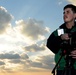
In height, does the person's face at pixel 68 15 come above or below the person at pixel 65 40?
above

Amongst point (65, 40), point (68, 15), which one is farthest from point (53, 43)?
point (68, 15)

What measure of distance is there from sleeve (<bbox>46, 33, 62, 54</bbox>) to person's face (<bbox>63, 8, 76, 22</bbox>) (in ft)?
1.92

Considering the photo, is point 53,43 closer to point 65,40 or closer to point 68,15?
point 65,40

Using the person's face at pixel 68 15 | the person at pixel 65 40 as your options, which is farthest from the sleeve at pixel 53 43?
the person's face at pixel 68 15

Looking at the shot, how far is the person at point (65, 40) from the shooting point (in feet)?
22.8

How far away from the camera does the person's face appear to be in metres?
7.51

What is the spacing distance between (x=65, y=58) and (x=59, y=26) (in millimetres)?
1222

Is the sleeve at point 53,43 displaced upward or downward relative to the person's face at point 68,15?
downward

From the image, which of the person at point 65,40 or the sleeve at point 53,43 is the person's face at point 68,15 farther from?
the sleeve at point 53,43

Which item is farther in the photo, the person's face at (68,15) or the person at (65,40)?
the person's face at (68,15)

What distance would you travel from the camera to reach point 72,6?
7.82 m

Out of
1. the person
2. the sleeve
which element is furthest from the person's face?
the sleeve

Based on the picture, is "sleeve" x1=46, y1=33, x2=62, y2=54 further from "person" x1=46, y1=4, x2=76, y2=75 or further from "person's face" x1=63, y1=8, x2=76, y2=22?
"person's face" x1=63, y1=8, x2=76, y2=22

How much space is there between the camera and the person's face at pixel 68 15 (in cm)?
751
